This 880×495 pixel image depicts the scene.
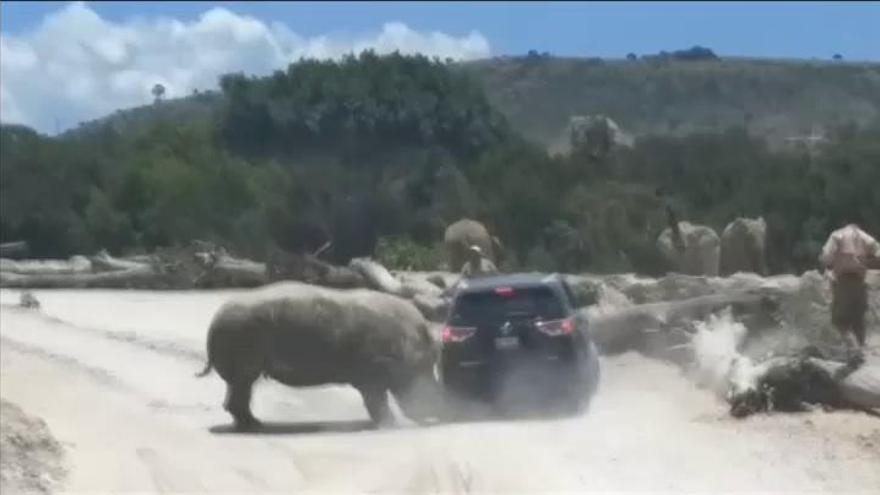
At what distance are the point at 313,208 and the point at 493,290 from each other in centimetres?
3650

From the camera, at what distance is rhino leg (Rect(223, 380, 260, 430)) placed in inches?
885

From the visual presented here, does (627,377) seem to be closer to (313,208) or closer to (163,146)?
(313,208)

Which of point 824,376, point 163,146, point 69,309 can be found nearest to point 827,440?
point 824,376

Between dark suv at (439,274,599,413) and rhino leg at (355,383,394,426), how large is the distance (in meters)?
0.88

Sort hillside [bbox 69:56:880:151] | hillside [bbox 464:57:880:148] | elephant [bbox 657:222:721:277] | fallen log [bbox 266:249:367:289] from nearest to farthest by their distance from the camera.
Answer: elephant [bbox 657:222:721:277]
fallen log [bbox 266:249:367:289]
hillside [bbox 464:57:880:148]
hillside [bbox 69:56:880:151]

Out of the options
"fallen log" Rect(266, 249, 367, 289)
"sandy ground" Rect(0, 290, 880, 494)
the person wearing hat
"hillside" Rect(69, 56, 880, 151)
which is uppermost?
"hillside" Rect(69, 56, 880, 151)

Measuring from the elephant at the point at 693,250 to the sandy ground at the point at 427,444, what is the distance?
1010cm

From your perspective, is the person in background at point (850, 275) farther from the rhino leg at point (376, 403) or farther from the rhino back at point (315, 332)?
the rhino leg at point (376, 403)

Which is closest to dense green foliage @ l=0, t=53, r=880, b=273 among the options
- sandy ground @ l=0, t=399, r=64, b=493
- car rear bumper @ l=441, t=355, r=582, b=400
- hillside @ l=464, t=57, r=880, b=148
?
hillside @ l=464, t=57, r=880, b=148

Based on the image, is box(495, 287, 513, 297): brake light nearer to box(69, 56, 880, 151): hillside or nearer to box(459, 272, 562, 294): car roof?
box(459, 272, 562, 294): car roof

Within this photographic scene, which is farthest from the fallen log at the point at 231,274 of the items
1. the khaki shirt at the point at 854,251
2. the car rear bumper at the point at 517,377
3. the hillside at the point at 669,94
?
the khaki shirt at the point at 854,251

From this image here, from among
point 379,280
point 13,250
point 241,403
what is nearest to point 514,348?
point 241,403

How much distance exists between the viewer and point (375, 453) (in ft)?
62.6

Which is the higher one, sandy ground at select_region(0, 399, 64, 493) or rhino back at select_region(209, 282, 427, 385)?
rhino back at select_region(209, 282, 427, 385)
